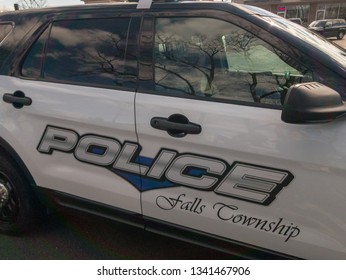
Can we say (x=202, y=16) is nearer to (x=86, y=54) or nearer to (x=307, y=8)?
(x=86, y=54)

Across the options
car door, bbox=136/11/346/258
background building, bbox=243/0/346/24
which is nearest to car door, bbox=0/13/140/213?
car door, bbox=136/11/346/258

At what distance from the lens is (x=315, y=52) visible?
167 cm

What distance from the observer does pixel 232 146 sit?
5.66 feet

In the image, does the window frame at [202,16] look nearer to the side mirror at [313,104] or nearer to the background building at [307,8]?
the side mirror at [313,104]

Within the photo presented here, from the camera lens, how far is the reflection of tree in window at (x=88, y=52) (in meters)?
2.10

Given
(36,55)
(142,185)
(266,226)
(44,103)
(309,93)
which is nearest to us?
(309,93)

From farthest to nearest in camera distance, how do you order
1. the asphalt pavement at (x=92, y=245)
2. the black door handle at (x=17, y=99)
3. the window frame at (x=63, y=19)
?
1. the asphalt pavement at (x=92, y=245)
2. the black door handle at (x=17, y=99)
3. the window frame at (x=63, y=19)

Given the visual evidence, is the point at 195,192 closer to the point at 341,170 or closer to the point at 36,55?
the point at 341,170

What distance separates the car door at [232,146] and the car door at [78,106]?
146 mm

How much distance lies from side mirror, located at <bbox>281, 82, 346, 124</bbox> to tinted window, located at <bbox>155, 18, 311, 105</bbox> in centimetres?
22

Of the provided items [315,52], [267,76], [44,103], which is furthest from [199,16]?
[44,103]

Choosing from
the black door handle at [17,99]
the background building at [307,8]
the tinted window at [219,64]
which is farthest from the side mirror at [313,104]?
the background building at [307,8]

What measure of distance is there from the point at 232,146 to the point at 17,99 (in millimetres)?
1576

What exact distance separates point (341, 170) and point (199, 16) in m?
1.12
